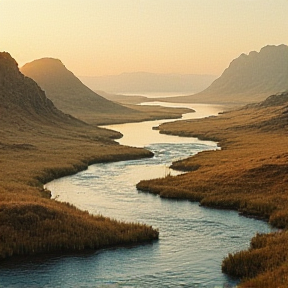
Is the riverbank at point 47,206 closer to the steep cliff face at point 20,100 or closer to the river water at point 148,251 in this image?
the river water at point 148,251

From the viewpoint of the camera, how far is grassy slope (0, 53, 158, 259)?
35000mm

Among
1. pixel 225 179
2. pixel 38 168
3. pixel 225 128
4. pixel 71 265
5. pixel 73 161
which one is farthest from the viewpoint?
pixel 225 128

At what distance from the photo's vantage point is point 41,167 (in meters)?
68.9

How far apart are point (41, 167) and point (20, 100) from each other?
71247 millimetres

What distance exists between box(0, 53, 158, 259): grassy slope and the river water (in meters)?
1.55

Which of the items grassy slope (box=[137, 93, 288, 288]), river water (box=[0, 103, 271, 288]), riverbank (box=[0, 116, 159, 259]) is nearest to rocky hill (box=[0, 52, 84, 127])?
riverbank (box=[0, 116, 159, 259])

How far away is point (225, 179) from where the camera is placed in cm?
5638

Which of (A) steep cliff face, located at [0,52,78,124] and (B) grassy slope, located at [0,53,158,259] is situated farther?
(A) steep cliff face, located at [0,52,78,124]

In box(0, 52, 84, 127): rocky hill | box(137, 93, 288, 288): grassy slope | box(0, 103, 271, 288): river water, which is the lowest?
box(0, 103, 271, 288): river water

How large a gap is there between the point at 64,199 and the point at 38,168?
17.0 meters

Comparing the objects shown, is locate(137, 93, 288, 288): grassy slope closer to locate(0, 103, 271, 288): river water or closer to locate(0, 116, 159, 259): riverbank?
locate(0, 103, 271, 288): river water

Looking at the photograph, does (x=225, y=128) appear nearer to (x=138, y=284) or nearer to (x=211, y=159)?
(x=211, y=159)

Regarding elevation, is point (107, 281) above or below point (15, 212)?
below

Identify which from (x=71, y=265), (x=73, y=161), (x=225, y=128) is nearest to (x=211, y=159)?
(x=73, y=161)
